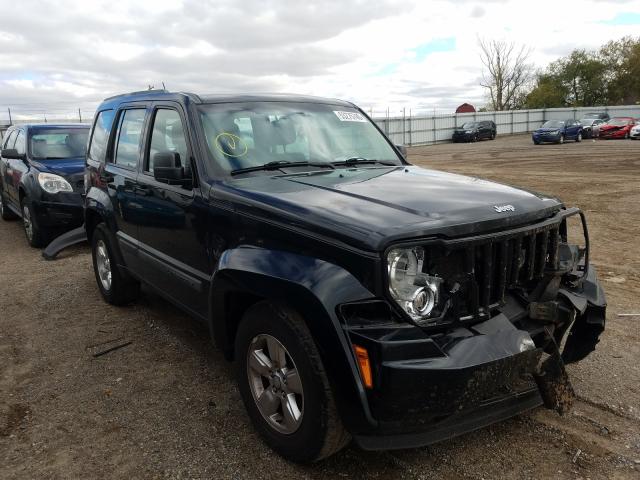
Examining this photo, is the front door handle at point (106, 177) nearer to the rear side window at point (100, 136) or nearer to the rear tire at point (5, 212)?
the rear side window at point (100, 136)

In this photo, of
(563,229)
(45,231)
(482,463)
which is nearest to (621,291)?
(563,229)

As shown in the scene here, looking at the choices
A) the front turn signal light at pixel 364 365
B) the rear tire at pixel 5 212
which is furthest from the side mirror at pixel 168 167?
the rear tire at pixel 5 212

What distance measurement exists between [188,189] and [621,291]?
4.34 meters

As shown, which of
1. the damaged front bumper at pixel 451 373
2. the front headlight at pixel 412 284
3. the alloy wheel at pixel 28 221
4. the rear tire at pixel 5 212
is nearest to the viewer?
the damaged front bumper at pixel 451 373

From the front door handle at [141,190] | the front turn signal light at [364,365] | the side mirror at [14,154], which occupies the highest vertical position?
the side mirror at [14,154]

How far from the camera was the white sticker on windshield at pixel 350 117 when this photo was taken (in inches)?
170

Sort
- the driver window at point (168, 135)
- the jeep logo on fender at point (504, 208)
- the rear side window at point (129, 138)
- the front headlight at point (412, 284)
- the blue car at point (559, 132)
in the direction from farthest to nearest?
the blue car at point (559, 132) → the rear side window at point (129, 138) → the driver window at point (168, 135) → the jeep logo on fender at point (504, 208) → the front headlight at point (412, 284)

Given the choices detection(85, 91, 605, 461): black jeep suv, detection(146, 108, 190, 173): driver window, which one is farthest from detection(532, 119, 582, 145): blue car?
detection(146, 108, 190, 173): driver window

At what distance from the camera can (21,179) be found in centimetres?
850

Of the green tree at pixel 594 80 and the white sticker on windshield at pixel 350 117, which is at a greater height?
the green tree at pixel 594 80

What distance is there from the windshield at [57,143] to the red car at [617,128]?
109 ft

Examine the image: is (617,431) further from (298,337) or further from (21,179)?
(21,179)

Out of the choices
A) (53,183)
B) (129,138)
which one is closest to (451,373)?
(129,138)

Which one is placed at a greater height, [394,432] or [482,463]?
[394,432]
